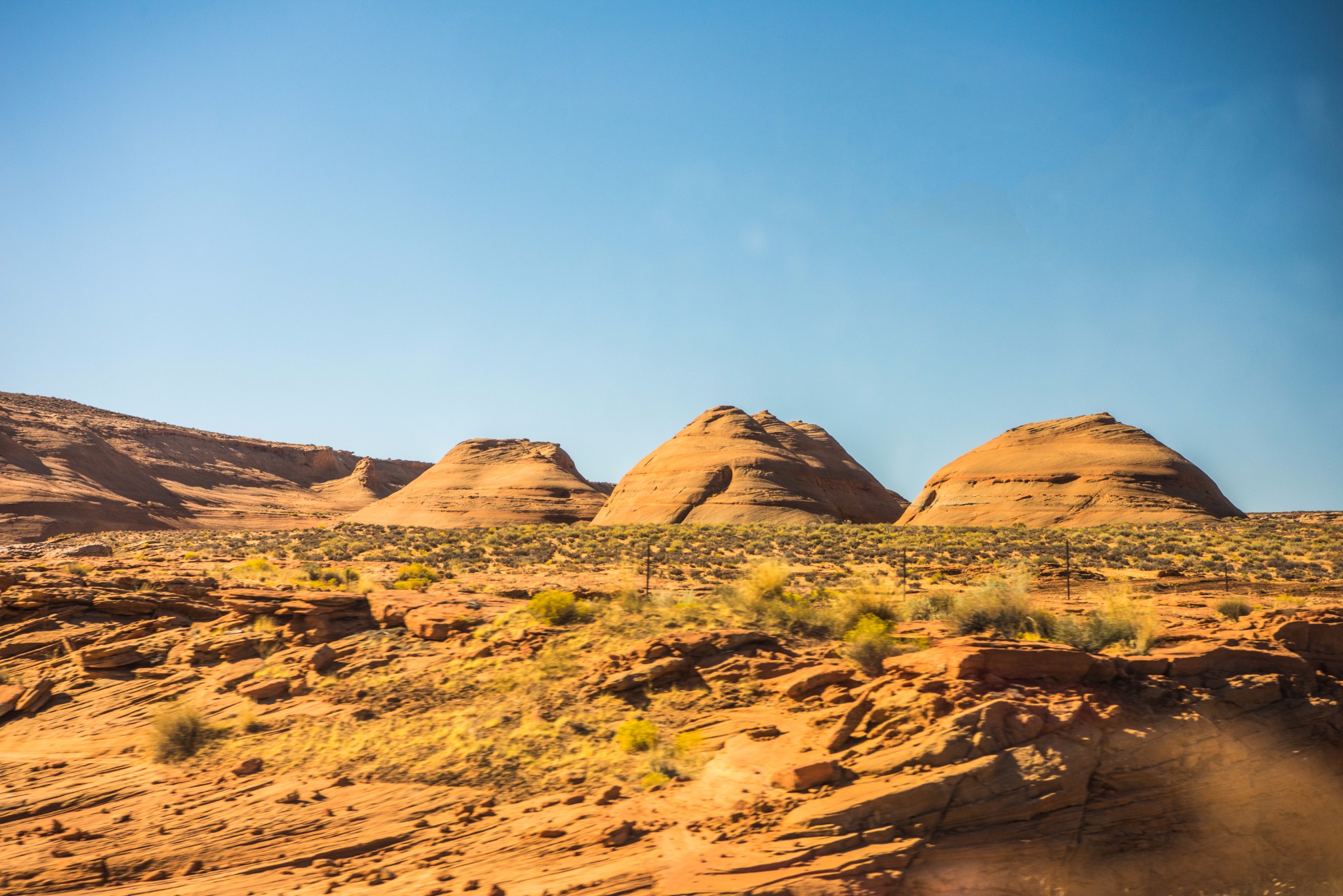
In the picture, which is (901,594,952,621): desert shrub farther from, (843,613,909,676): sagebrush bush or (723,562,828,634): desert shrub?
(843,613,909,676): sagebrush bush

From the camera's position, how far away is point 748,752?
8867mm

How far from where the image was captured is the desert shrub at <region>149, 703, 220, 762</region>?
10711 millimetres

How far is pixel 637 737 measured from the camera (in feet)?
31.1

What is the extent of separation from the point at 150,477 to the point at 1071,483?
78.3m

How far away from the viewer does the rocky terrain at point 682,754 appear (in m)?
7.28

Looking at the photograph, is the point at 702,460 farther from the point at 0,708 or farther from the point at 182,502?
the point at 182,502

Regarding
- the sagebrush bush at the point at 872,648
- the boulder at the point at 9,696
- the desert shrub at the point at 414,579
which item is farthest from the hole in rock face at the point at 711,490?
the sagebrush bush at the point at 872,648

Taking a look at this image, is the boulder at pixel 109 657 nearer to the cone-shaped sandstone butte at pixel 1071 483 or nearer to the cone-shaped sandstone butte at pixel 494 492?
the cone-shaped sandstone butte at pixel 1071 483

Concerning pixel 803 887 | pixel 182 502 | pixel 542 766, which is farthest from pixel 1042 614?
pixel 182 502

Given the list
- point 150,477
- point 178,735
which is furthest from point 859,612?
point 150,477

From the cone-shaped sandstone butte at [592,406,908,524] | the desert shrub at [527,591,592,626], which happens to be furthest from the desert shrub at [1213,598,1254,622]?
the cone-shaped sandstone butte at [592,406,908,524]

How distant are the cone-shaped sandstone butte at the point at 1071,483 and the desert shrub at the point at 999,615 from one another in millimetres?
33318

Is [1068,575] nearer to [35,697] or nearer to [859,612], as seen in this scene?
[859,612]

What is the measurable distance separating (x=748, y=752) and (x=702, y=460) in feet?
144
